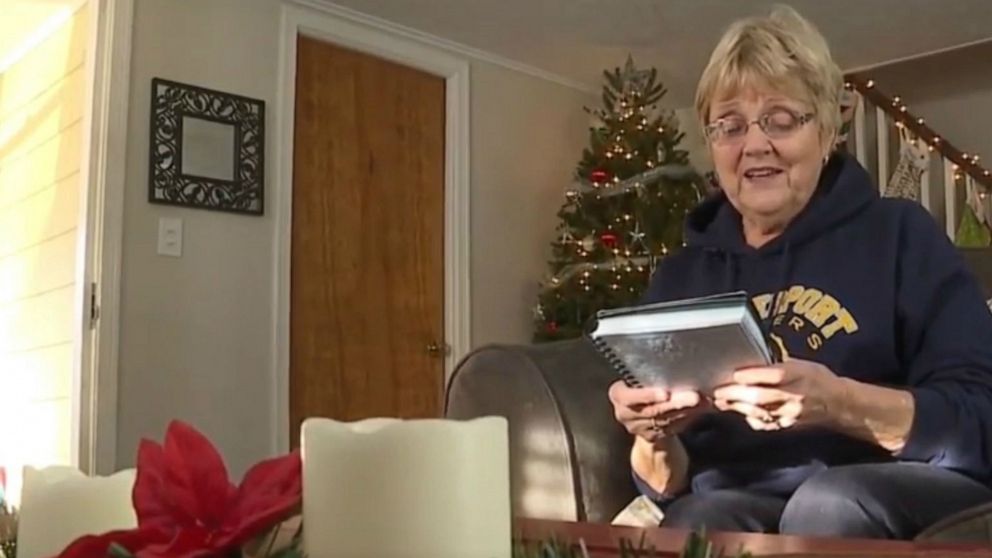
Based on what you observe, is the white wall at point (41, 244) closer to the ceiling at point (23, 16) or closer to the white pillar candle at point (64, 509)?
the ceiling at point (23, 16)

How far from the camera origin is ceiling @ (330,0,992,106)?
11.5ft

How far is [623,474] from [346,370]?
2.13m

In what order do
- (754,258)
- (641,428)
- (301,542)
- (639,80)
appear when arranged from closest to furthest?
1. (301,542)
2. (641,428)
3. (754,258)
4. (639,80)

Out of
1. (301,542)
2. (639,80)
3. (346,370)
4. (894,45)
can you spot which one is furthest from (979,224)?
(301,542)

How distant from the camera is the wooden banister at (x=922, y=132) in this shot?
3900mm

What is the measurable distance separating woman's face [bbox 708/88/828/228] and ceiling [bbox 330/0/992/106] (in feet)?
7.28

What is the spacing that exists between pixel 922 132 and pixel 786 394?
3.26 m

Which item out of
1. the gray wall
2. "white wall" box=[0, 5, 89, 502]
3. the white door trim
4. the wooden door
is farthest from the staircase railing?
"white wall" box=[0, 5, 89, 502]

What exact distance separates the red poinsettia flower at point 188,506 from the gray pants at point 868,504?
2.34 ft

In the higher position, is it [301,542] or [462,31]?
[462,31]

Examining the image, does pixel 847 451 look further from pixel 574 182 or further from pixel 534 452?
pixel 574 182

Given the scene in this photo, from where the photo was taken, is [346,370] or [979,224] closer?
[346,370]

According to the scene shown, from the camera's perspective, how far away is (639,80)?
13.1 feet

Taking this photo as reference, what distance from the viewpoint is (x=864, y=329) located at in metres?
1.23
